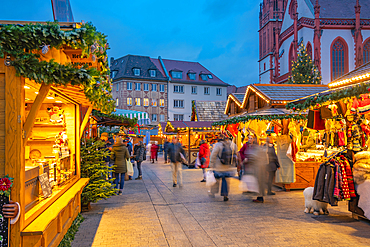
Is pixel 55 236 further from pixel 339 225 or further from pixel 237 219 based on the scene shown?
pixel 339 225

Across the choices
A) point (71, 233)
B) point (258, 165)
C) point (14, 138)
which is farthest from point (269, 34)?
point (14, 138)

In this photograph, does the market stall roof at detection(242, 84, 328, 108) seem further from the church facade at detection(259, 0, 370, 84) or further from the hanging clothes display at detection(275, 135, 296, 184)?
the church facade at detection(259, 0, 370, 84)

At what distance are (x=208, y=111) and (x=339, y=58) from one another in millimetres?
23083

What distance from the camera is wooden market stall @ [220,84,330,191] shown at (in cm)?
1048

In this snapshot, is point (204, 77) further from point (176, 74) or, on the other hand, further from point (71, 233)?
point (71, 233)

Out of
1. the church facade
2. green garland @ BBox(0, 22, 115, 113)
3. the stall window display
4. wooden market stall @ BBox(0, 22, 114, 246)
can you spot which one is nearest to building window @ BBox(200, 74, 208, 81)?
the church facade

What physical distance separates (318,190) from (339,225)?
2.89 ft

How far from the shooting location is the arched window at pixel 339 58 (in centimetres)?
3953

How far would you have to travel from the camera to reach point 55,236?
4.82m

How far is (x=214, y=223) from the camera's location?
6629 mm

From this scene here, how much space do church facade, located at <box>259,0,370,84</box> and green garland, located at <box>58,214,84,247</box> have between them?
1507 inches

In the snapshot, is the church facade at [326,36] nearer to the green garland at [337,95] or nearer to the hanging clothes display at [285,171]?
the hanging clothes display at [285,171]

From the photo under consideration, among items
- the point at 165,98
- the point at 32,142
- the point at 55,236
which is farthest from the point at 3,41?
the point at 165,98

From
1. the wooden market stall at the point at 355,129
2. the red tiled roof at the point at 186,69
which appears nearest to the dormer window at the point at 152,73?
the red tiled roof at the point at 186,69
